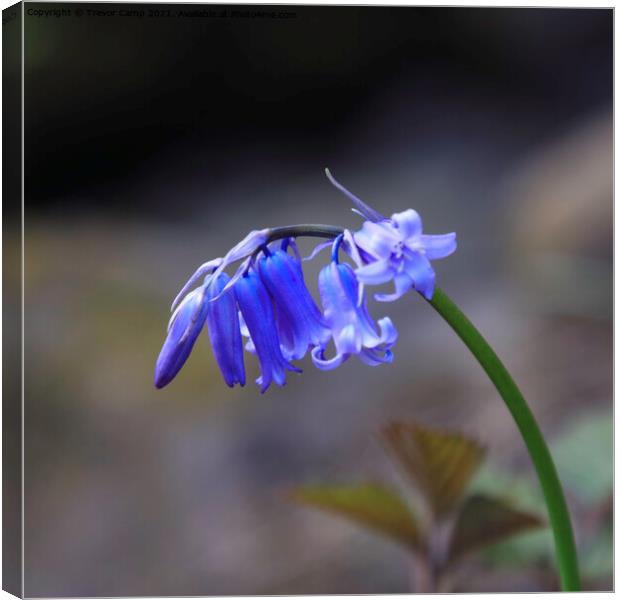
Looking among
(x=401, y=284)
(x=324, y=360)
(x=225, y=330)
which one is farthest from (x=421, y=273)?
(x=225, y=330)

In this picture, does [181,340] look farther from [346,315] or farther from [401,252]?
[401,252]

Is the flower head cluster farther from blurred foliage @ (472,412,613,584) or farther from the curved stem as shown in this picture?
blurred foliage @ (472,412,613,584)

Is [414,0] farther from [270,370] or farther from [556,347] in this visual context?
[556,347]

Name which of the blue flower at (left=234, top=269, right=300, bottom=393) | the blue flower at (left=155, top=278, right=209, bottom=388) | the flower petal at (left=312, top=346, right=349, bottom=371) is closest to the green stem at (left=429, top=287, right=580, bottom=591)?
the flower petal at (left=312, top=346, right=349, bottom=371)

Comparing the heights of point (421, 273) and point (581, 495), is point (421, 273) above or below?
above

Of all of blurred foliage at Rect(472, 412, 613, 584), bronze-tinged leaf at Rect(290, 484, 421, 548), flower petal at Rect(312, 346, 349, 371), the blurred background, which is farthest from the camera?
the blurred background

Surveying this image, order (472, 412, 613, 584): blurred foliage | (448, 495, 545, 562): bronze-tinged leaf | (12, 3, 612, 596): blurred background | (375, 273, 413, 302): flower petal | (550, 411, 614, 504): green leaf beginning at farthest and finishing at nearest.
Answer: (12, 3, 612, 596): blurred background < (550, 411, 614, 504): green leaf < (472, 412, 613, 584): blurred foliage < (448, 495, 545, 562): bronze-tinged leaf < (375, 273, 413, 302): flower petal

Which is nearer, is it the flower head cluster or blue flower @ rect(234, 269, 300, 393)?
the flower head cluster

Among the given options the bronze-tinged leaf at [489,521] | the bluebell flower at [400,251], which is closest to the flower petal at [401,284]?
the bluebell flower at [400,251]
